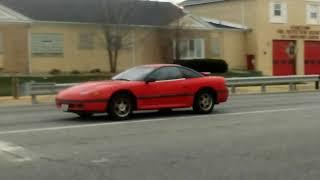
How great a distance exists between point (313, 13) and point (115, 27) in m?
18.3

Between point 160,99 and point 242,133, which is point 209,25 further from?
point 242,133

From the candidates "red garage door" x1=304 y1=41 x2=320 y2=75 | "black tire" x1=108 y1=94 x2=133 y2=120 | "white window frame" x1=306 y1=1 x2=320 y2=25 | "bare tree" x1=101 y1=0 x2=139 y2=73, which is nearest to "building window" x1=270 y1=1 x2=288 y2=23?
"white window frame" x1=306 y1=1 x2=320 y2=25

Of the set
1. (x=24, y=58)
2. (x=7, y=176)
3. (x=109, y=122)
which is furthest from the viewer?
(x=24, y=58)

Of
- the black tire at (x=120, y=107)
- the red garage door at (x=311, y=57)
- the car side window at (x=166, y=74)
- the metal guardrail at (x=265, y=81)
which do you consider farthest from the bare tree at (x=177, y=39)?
the black tire at (x=120, y=107)

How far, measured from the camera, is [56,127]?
1416 cm

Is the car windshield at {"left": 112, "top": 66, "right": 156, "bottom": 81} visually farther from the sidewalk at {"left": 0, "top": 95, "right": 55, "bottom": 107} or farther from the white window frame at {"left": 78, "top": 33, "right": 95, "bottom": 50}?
the white window frame at {"left": 78, "top": 33, "right": 95, "bottom": 50}

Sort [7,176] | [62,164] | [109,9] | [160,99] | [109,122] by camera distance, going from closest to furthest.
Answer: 1. [7,176]
2. [62,164]
3. [109,122]
4. [160,99]
5. [109,9]

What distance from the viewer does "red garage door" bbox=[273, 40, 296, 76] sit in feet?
166

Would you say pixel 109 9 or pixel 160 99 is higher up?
pixel 109 9

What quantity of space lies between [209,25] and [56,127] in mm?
34899

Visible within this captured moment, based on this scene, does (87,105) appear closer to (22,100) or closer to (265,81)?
(22,100)

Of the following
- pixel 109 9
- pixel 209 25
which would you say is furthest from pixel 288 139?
pixel 209 25

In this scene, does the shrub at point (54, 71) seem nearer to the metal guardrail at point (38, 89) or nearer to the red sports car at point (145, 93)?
the metal guardrail at point (38, 89)

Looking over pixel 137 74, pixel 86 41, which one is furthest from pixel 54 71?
pixel 137 74
